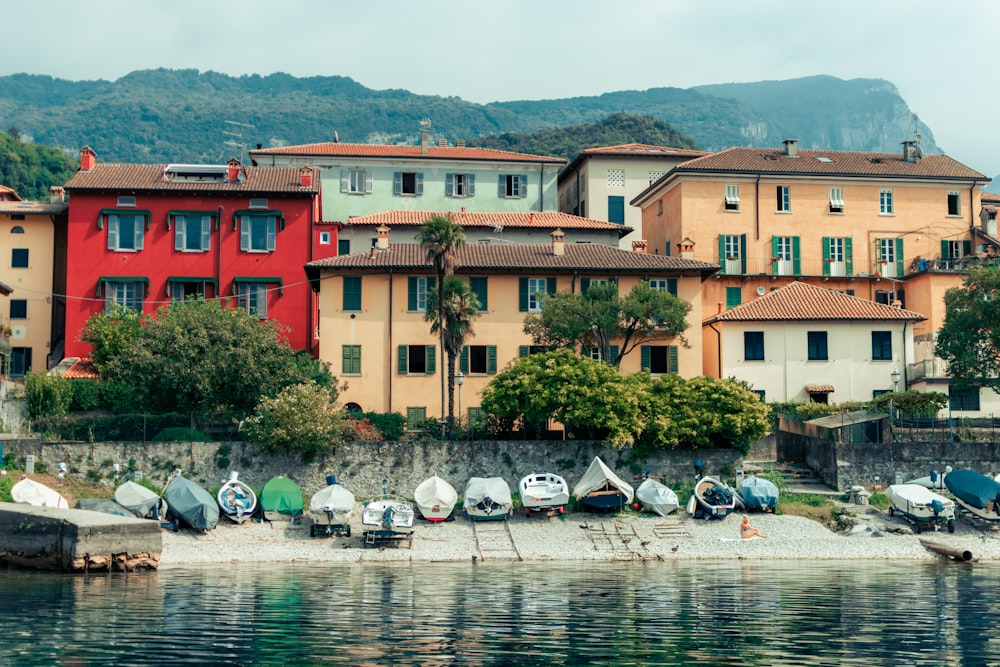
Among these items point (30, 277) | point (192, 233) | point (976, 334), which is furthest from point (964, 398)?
point (30, 277)

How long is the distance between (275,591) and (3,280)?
124 ft

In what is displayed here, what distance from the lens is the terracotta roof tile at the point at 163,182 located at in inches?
2307

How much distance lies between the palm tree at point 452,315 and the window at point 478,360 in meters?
4.45

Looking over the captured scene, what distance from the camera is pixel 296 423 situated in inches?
1780

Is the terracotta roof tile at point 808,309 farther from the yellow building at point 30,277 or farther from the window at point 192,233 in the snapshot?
the yellow building at point 30,277

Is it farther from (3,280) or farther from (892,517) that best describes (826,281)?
(3,280)

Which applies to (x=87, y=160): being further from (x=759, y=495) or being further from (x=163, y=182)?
(x=759, y=495)

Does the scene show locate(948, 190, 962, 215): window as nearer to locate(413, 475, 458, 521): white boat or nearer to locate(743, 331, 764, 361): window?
locate(743, 331, 764, 361): window

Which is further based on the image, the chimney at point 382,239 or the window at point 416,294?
the chimney at point 382,239

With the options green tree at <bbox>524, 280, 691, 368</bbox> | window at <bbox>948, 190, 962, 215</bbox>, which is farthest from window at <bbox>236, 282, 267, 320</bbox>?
window at <bbox>948, 190, 962, 215</bbox>

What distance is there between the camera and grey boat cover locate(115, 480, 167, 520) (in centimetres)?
4066

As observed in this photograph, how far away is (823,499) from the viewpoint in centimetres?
4581

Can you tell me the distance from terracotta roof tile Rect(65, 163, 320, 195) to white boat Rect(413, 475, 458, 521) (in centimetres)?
2204

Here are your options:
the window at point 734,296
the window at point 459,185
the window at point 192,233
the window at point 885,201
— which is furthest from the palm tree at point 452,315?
the window at point 885,201
